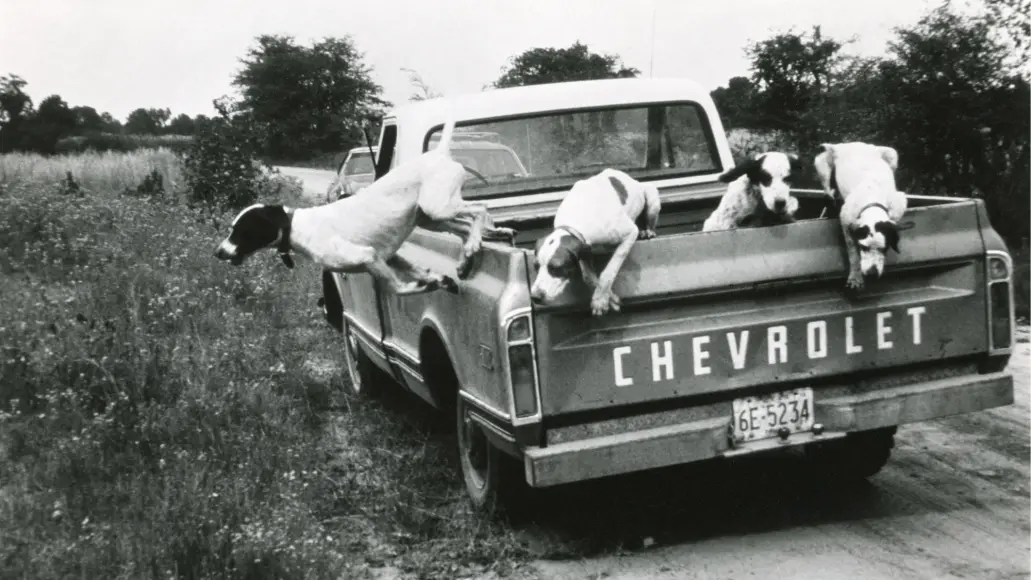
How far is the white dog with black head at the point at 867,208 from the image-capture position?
162 inches

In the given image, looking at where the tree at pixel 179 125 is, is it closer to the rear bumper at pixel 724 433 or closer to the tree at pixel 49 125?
the tree at pixel 49 125

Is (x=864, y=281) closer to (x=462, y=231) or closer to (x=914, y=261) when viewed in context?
(x=914, y=261)

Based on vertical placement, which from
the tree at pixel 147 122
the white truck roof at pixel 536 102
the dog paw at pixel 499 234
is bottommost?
the dog paw at pixel 499 234

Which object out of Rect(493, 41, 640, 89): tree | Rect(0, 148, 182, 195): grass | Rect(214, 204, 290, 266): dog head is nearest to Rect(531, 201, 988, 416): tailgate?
Rect(214, 204, 290, 266): dog head

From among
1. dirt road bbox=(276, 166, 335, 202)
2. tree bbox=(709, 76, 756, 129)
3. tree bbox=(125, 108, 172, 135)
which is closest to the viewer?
tree bbox=(709, 76, 756, 129)

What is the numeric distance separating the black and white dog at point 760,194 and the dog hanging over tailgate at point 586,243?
25.8 inches

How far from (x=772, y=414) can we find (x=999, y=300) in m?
1.12

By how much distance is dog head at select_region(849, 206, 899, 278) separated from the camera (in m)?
4.10

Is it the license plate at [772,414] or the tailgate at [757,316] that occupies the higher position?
the tailgate at [757,316]

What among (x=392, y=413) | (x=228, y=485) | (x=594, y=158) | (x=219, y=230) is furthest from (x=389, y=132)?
(x=219, y=230)

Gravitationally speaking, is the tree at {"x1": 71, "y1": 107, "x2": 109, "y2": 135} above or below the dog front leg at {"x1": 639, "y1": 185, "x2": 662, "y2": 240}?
above

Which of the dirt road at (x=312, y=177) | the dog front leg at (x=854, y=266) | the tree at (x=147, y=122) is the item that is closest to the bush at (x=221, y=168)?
the dirt road at (x=312, y=177)

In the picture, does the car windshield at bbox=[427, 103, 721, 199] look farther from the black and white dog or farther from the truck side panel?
the black and white dog

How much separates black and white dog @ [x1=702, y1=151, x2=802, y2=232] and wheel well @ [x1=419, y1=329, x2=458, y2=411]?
57.5 inches
